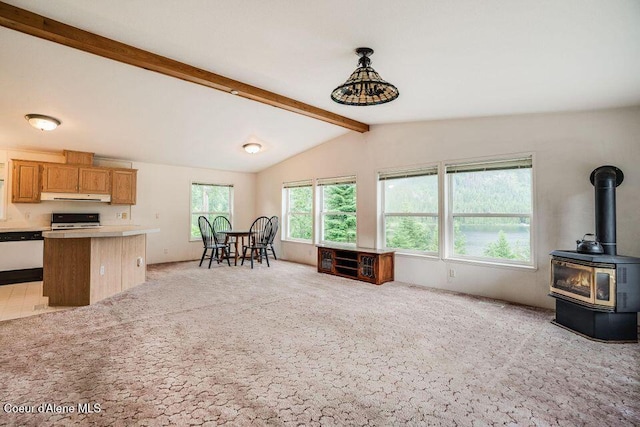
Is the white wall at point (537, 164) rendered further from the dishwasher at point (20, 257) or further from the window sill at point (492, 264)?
the dishwasher at point (20, 257)

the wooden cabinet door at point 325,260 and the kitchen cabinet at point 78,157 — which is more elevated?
the kitchen cabinet at point 78,157

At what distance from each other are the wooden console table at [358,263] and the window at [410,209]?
1.26 feet

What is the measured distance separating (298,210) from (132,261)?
138 inches

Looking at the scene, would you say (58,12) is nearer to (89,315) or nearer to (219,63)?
(219,63)

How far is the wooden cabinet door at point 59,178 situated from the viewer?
5.11 metres

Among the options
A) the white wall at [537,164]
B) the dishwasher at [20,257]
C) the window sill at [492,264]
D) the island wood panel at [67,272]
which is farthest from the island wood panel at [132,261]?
the window sill at [492,264]

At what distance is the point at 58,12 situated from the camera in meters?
2.44

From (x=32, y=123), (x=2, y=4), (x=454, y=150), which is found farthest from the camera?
(x=454, y=150)

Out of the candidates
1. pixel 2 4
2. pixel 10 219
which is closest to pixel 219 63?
pixel 2 4

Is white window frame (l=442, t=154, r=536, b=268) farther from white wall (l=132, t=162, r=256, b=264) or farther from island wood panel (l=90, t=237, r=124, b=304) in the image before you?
white wall (l=132, t=162, r=256, b=264)

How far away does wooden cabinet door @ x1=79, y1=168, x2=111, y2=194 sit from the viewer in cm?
542

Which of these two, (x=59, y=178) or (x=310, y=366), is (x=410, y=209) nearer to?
(x=310, y=366)

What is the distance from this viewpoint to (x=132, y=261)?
15.1 feet

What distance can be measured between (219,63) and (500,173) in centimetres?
371
